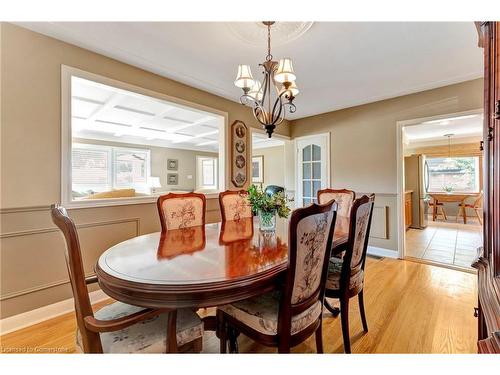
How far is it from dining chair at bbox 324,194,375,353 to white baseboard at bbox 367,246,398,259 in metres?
2.19

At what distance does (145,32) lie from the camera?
6.57 ft

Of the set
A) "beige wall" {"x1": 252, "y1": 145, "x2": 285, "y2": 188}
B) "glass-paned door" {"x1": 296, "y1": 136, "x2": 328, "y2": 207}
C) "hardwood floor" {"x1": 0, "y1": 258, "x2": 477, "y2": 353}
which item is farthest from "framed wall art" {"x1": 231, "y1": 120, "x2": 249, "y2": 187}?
"beige wall" {"x1": 252, "y1": 145, "x2": 285, "y2": 188}

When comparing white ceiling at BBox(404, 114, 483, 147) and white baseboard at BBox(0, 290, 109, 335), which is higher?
white ceiling at BBox(404, 114, 483, 147)

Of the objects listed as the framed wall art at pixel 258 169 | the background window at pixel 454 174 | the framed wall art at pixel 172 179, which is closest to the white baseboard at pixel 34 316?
the framed wall art at pixel 172 179

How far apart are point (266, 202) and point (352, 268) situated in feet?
2.60

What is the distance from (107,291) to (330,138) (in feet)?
13.6

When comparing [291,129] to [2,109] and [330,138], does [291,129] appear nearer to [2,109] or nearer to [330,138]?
[330,138]

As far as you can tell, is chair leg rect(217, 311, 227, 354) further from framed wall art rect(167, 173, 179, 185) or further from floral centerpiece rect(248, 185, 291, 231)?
framed wall art rect(167, 173, 179, 185)

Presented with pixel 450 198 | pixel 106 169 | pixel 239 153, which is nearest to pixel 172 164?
pixel 106 169

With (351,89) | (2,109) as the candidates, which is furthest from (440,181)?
(2,109)

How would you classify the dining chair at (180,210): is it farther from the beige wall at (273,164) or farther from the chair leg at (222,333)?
the beige wall at (273,164)

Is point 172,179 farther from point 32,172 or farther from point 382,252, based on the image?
point 382,252

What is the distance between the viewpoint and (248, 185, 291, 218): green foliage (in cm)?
179

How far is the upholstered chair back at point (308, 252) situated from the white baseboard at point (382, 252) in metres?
2.94
